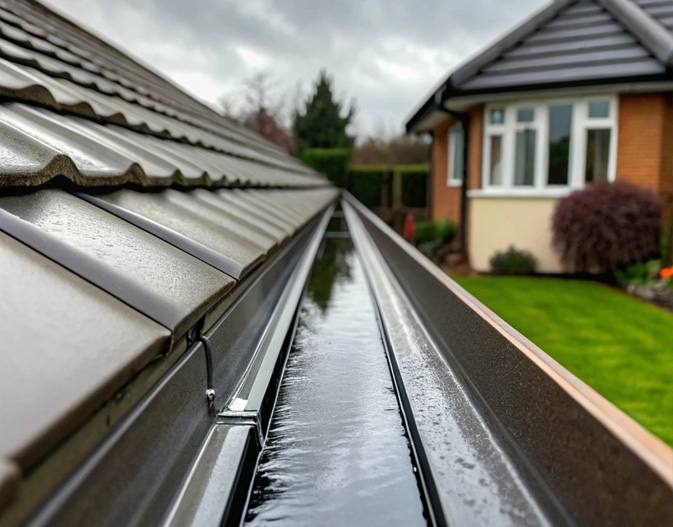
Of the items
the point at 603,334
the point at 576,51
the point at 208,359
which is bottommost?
the point at 603,334

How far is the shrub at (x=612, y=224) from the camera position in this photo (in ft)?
31.6

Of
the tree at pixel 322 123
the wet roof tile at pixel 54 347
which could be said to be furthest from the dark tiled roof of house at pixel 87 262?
the tree at pixel 322 123

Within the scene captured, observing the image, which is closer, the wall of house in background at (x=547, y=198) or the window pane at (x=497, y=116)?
the wall of house in background at (x=547, y=198)

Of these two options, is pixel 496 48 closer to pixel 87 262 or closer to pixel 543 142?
pixel 543 142

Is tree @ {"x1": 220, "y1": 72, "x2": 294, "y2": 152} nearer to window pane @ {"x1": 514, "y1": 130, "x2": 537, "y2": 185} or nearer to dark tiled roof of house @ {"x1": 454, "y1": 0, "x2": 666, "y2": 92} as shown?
dark tiled roof of house @ {"x1": 454, "y1": 0, "x2": 666, "y2": 92}

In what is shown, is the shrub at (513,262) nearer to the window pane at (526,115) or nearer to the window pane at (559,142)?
the window pane at (559,142)

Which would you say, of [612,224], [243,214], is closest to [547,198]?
[612,224]

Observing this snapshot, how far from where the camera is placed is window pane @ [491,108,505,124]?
36.9 feet

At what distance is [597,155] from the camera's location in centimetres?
1069

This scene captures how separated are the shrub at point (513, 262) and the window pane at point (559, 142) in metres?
1.57

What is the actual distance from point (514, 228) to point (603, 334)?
16.4ft

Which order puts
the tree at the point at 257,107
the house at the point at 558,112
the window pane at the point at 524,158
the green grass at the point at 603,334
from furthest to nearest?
the tree at the point at 257,107
the window pane at the point at 524,158
the house at the point at 558,112
the green grass at the point at 603,334

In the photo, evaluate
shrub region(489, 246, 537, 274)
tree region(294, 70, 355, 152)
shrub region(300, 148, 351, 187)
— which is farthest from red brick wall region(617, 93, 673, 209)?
tree region(294, 70, 355, 152)

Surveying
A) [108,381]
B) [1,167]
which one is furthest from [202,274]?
[108,381]
